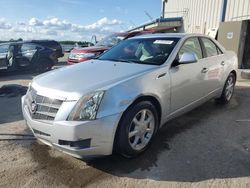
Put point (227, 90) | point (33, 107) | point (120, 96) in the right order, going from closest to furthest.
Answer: point (120, 96) < point (33, 107) < point (227, 90)

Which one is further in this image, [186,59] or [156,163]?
[186,59]

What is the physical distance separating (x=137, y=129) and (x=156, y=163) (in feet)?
1.62

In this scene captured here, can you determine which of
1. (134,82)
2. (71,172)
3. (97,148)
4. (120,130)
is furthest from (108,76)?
(71,172)

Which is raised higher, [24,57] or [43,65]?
[24,57]

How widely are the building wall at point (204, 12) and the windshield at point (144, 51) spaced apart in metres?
7.82

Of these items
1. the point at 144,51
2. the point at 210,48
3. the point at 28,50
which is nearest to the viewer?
the point at 144,51

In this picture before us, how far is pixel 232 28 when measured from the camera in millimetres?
11391

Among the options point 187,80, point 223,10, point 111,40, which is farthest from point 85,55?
point 223,10

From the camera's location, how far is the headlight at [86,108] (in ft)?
9.41

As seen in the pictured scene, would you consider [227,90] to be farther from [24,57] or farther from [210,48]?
[24,57]

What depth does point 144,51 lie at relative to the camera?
434 cm

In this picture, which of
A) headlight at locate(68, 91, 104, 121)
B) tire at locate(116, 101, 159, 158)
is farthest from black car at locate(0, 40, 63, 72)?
headlight at locate(68, 91, 104, 121)

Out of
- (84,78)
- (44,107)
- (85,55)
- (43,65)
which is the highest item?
(84,78)

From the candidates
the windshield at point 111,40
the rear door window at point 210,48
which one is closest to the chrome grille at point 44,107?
the rear door window at point 210,48
